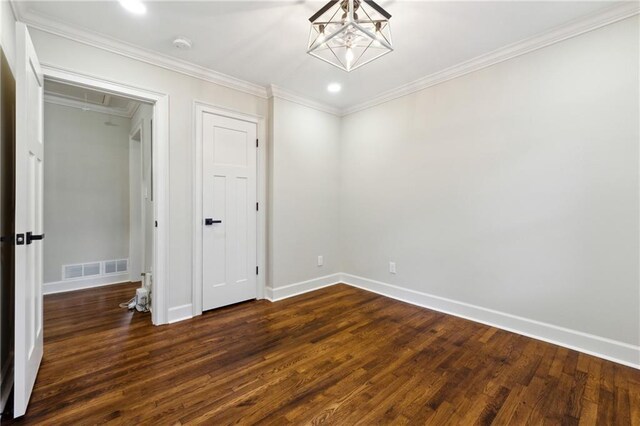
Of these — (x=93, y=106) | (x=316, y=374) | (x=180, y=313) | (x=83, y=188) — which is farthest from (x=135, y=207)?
(x=316, y=374)

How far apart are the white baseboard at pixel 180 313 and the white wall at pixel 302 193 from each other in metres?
0.93

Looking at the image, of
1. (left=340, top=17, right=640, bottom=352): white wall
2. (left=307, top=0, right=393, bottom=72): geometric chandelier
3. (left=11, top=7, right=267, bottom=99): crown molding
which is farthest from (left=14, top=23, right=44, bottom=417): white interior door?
(left=340, top=17, right=640, bottom=352): white wall

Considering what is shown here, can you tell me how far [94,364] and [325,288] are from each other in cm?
250

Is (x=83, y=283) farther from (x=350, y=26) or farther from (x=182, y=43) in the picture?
(x=350, y=26)

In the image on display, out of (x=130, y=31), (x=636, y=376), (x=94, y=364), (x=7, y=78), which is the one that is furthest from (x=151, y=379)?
(x=636, y=376)

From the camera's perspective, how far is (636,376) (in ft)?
6.23

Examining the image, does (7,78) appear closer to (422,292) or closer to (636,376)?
(422,292)

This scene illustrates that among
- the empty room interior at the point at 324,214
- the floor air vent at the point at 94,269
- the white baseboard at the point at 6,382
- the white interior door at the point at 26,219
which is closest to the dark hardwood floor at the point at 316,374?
the empty room interior at the point at 324,214

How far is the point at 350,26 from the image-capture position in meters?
1.67

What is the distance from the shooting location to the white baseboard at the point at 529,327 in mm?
2062

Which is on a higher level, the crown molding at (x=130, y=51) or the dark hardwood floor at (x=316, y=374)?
the crown molding at (x=130, y=51)

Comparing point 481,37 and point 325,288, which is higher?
point 481,37

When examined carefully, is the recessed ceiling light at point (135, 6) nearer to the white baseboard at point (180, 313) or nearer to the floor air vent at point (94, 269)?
the white baseboard at point (180, 313)

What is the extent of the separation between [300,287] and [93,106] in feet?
12.3
